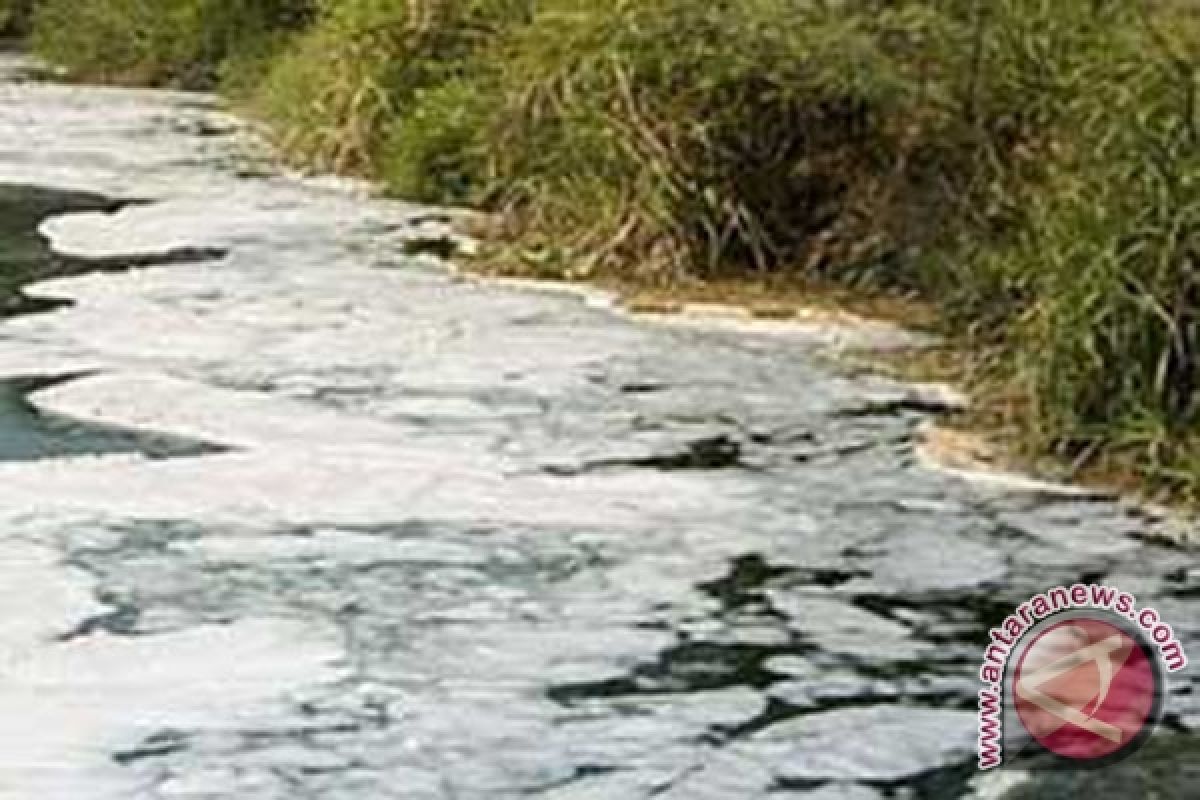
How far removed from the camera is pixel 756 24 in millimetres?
11523

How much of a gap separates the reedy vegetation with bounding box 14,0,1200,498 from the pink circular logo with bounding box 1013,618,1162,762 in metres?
1.60

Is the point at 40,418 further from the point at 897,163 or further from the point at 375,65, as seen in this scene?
the point at 375,65

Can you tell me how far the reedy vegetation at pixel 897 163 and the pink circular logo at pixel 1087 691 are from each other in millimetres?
1600

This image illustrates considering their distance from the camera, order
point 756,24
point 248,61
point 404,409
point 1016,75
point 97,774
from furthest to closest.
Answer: point 248,61
point 756,24
point 1016,75
point 404,409
point 97,774

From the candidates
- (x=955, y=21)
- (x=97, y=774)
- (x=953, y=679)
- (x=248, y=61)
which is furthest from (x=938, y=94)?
(x=248, y=61)

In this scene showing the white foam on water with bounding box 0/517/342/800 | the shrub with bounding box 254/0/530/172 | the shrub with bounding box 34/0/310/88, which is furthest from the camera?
the shrub with bounding box 34/0/310/88

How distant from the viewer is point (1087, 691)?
5418 millimetres

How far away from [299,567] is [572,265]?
5.48 metres

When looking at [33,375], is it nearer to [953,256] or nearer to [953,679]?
[953,256]

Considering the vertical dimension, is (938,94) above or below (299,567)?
above

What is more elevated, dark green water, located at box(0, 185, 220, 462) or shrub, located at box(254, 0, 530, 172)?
shrub, located at box(254, 0, 530, 172)

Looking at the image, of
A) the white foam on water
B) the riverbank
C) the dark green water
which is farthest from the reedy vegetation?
the white foam on water

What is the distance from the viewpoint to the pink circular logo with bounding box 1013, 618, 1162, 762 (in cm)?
516

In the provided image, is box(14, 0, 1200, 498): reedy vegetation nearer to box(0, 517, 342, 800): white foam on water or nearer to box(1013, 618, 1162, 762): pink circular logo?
box(1013, 618, 1162, 762): pink circular logo
